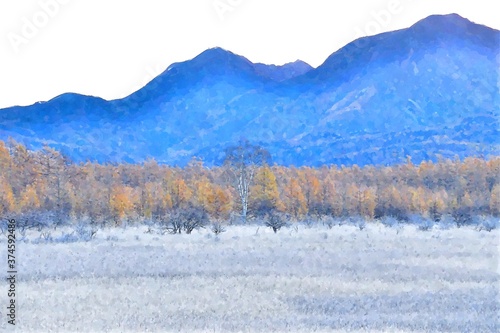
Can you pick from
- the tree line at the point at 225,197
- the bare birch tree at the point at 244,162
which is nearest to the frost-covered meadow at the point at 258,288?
the tree line at the point at 225,197


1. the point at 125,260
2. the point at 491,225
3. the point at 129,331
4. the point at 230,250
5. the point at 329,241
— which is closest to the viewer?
the point at 129,331

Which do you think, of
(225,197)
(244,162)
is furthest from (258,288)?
(244,162)

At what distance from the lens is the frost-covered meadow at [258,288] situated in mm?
10289

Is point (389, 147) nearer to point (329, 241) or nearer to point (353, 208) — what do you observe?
point (353, 208)

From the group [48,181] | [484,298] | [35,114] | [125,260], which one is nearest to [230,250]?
[125,260]

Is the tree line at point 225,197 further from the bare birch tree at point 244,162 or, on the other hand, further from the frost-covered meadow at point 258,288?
the frost-covered meadow at point 258,288

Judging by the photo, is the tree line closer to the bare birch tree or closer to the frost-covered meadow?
the bare birch tree

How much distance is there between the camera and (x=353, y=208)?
4916 centimetres

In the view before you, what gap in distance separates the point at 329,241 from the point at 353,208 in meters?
26.1

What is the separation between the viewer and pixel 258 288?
43.7ft

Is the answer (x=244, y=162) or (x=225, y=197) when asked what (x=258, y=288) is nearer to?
(x=225, y=197)

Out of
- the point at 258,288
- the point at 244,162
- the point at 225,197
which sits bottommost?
the point at 258,288

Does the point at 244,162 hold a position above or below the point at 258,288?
above

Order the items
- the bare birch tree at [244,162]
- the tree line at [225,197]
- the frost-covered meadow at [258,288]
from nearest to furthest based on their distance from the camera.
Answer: the frost-covered meadow at [258,288]
the tree line at [225,197]
the bare birch tree at [244,162]
